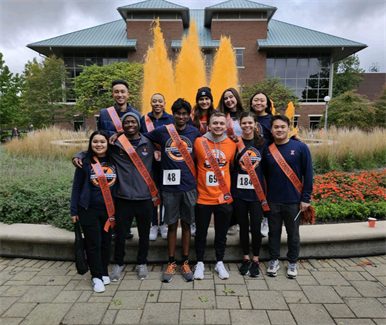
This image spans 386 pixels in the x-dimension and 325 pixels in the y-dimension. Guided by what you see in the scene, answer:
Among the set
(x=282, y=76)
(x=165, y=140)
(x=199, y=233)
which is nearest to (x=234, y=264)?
(x=199, y=233)

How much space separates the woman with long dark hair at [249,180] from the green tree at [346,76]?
153 ft

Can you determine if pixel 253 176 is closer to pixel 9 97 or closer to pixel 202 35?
pixel 9 97

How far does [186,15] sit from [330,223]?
1257 inches

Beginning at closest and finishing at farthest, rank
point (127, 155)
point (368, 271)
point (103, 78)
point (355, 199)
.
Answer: point (127, 155) < point (368, 271) < point (355, 199) < point (103, 78)

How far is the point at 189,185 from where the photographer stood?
10.9ft

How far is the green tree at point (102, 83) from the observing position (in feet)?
80.5

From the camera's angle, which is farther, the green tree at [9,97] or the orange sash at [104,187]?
the green tree at [9,97]

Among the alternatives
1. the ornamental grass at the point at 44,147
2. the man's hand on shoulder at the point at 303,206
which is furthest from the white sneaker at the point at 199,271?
the ornamental grass at the point at 44,147

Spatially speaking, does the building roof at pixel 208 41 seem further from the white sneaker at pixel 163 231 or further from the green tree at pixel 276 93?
the white sneaker at pixel 163 231

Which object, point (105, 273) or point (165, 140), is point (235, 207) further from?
point (105, 273)

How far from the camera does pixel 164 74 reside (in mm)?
15867

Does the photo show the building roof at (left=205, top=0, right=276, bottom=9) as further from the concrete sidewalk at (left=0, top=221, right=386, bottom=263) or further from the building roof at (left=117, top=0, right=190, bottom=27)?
the concrete sidewalk at (left=0, top=221, right=386, bottom=263)

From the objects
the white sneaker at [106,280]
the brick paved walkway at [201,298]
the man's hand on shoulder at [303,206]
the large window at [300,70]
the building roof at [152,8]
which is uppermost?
the building roof at [152,8]

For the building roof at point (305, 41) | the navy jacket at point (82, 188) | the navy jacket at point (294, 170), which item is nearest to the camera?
the navy jacket at point (82, 188)
